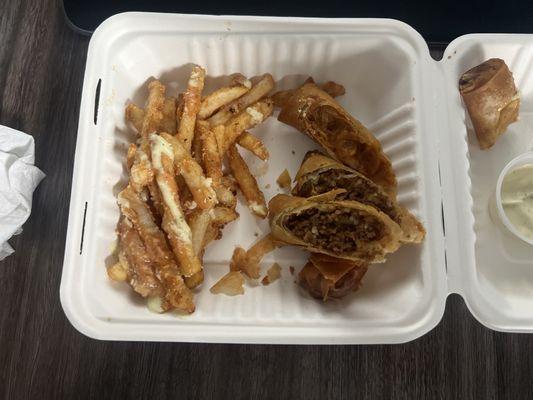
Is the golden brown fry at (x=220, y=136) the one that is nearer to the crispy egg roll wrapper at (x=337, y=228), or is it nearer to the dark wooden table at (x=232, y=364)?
the crispy egg roll wrapper at (x=337, y=228)

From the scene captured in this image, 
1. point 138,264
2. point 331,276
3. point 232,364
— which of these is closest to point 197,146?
point 138,264

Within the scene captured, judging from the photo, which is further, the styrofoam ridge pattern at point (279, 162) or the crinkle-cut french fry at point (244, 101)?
the crinkle-cut french fry at point (244, 101)

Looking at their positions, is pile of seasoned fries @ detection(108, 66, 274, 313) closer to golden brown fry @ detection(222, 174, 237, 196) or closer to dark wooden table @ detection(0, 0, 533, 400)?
golden brown fry @ detection(222, 174, 237, 196)

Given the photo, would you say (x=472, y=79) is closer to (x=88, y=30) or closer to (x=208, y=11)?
(x=208, y=11)

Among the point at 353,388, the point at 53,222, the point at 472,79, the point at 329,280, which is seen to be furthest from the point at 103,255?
the point at 472,79

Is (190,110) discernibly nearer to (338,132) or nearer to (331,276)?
(338,132)

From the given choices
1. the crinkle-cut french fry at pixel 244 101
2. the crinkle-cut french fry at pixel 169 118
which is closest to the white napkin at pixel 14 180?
the crinkle-cut french fry at pixel 169 118
